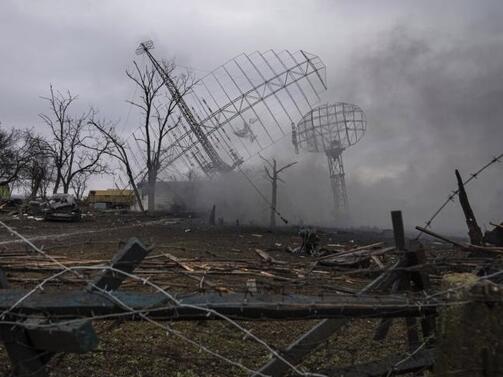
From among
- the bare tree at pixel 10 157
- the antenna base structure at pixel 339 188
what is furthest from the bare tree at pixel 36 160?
the antenna base structure at pixel 339 188

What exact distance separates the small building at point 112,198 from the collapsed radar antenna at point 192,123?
57.1 feet

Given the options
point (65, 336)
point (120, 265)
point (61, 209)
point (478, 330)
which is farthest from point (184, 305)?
point (61, 209)

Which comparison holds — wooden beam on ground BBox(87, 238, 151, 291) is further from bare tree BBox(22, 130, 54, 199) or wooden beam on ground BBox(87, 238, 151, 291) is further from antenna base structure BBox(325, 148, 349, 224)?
bare tree BBox(22, 130, 54, 199)

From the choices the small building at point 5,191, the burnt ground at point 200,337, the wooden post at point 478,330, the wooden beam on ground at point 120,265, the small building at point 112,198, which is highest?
the small building at point 5,191

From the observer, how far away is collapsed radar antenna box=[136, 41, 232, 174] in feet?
135

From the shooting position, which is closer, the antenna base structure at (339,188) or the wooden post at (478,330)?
the wooden post at (478,330)

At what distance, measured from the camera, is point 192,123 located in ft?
146

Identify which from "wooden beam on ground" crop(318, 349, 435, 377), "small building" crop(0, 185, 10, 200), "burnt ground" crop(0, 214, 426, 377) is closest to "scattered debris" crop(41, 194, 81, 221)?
"burnt ground" crop(0, 214, 426, 377)

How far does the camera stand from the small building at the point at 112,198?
60812mm

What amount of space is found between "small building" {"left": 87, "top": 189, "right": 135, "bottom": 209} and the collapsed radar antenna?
17.4m

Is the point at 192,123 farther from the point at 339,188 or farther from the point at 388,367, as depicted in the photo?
the point at 388,367

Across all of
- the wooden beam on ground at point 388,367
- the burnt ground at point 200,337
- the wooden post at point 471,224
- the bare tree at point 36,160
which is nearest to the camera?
the wooden beam on ground at point 388,367

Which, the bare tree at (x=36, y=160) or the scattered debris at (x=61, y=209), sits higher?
the bare tree at (x=36, y=160)

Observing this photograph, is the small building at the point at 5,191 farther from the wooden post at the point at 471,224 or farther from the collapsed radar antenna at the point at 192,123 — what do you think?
the wooden post at the point at 471,224
